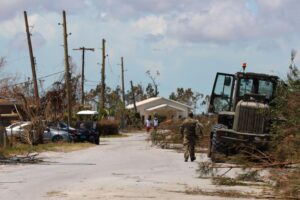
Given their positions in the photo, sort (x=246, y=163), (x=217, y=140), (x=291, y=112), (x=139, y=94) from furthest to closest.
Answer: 1. (x=139, y=94)
2. (x=217, y=140)
3. (x=246, y=163)
4. (x=291, y=112)

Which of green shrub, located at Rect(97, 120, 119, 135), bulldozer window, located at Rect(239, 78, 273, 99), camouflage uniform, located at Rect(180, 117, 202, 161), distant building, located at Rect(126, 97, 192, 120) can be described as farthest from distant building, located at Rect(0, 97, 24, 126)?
distant building, located at Rect(126, 97, 192, 120)

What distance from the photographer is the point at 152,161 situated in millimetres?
25484

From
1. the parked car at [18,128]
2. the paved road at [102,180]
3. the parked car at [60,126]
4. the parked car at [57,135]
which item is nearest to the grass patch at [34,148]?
the parked car at [18,128]

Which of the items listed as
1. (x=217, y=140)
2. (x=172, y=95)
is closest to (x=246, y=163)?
(x=217, y=140)

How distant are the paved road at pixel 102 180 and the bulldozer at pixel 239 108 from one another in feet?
5.03

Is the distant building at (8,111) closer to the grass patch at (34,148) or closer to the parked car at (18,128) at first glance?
the parked car at (18,128)

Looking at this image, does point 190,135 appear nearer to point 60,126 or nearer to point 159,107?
point 60,126

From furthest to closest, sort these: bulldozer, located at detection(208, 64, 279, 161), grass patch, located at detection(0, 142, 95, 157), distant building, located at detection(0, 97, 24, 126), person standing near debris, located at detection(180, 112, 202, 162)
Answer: distant building, located at detection(0, 97, 24, 126) < grass patch, located at detection(0, 142, 95, 157) < person standing near debris, located at detection(180, 112, 202, 162) < bulldozer, located at detection(208, 64, 279, 161)

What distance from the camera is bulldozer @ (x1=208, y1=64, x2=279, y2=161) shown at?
22.5 meters

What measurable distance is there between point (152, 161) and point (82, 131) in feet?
56.5

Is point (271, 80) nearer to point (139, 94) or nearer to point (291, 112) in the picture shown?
point (291, 112)

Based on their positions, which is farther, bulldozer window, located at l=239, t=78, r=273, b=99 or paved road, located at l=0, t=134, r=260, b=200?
bulldozer window, located at l=239, t=78, r=273, b=99

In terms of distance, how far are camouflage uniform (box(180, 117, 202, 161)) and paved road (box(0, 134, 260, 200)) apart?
585 mm

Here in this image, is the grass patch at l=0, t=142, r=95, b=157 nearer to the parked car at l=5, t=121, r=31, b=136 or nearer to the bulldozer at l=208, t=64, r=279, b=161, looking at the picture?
the parked car at l=5, t=121, r=31, b=136
